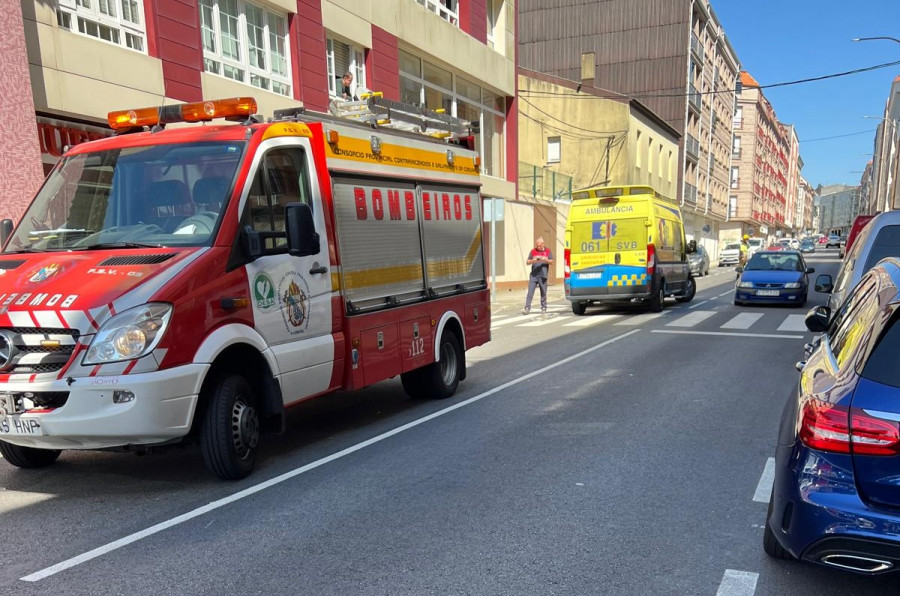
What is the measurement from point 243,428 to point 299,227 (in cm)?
151

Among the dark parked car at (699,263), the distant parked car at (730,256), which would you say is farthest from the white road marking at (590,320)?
the distant parked car at (730,256)

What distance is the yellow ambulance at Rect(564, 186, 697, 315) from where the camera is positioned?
15.7 meters

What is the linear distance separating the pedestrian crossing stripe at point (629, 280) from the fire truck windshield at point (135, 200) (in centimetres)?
1238

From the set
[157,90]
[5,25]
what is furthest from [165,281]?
[157,90]

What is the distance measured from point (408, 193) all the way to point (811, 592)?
15.9 feet

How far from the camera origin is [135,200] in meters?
4.89

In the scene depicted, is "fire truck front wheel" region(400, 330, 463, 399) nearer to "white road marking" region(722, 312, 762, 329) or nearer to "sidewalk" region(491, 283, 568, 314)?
"white road marking" region(722, 312, 762, 329)

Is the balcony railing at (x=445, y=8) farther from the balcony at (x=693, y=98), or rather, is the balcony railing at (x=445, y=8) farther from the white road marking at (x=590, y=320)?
the balcony at (x=693, y=98)

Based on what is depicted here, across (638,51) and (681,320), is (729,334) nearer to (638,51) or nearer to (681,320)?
(681,320)

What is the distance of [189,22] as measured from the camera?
12.1 metres

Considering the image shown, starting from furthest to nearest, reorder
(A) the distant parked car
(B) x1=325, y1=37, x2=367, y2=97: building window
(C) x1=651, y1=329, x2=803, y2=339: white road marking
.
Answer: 1. (A) the distant parked car
2. (B) x1=325, y1=37, x2=367, y2=97: building window
3. (C) x1=651, y1=329, x2=803, y2=339: white road marking

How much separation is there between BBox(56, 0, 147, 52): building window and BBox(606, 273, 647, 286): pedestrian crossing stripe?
36.5ft

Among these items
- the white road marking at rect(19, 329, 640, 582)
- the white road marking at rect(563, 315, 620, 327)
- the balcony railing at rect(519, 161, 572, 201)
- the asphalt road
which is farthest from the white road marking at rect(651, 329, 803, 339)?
the balcony railing at rect(519, 161, 572, 201)

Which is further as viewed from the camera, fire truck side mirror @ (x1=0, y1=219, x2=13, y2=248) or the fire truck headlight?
fire truck side mirror @ (x1=0, y1=219, x2=13, y2=248)
